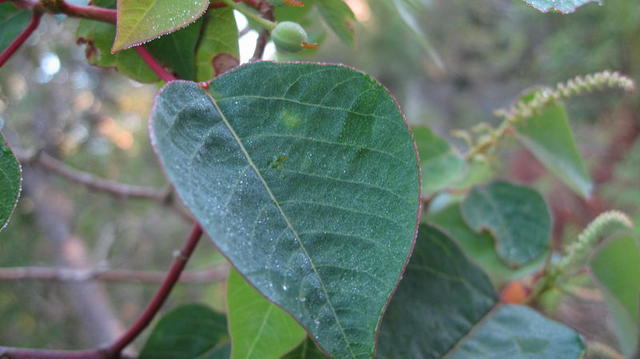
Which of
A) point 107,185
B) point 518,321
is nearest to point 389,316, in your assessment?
point 518,321

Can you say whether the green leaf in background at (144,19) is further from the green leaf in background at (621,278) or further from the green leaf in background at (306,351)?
the green leaf in background at (621,278)

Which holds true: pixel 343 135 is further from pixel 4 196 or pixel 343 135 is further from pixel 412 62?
pixel 412 62

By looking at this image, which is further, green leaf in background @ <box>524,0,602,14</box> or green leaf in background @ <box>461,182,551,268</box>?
green leaf in background @ <box>461,182,551,268</box>

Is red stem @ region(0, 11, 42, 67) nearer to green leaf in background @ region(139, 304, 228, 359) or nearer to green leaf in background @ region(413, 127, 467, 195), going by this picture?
green leaf in background @ region(139, 304, 228, 359)

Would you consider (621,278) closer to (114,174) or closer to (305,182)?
(305,182)

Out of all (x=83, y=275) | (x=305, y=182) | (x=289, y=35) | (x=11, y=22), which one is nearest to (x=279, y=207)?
(x=305, y=182)

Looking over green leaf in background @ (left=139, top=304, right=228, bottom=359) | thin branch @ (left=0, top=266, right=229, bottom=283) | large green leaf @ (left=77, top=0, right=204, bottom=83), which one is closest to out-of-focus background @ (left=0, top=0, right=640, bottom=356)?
thin branch @ (left=0, top=266, right=229, bottom=283)

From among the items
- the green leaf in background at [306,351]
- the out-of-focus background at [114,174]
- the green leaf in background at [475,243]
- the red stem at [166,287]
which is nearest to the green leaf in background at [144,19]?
the red stem at [166,287]
